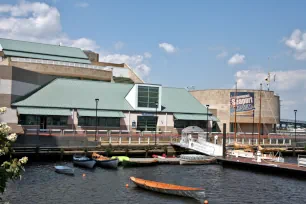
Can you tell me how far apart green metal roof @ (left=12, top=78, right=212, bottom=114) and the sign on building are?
1098 cm

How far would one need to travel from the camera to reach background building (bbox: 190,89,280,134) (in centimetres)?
8325

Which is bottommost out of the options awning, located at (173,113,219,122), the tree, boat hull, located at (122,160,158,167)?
boat hull, located at (122,160,158,167)

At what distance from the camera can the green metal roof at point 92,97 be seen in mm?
61344

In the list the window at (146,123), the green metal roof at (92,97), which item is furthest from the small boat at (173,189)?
the window at (146,123)

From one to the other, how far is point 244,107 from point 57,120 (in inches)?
1643

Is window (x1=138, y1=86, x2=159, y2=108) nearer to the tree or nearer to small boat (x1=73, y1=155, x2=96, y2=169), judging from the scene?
small boat (x1=73, y1=155, x2=96, y2=169)

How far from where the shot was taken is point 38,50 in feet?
284

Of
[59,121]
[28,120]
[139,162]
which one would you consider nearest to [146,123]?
[59,121]

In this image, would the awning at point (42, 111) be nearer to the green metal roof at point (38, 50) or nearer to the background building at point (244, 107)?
the green metal roof at point (38, 50)

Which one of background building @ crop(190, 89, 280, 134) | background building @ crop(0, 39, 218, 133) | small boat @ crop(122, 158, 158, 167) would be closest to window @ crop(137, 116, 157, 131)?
background building @ crop(0, 39, 218, 133)

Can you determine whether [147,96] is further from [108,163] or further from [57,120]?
[108,163]

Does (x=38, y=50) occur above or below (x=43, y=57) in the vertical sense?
above

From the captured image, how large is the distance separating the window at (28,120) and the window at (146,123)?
56.8 feet

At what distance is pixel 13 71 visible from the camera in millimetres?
56719
